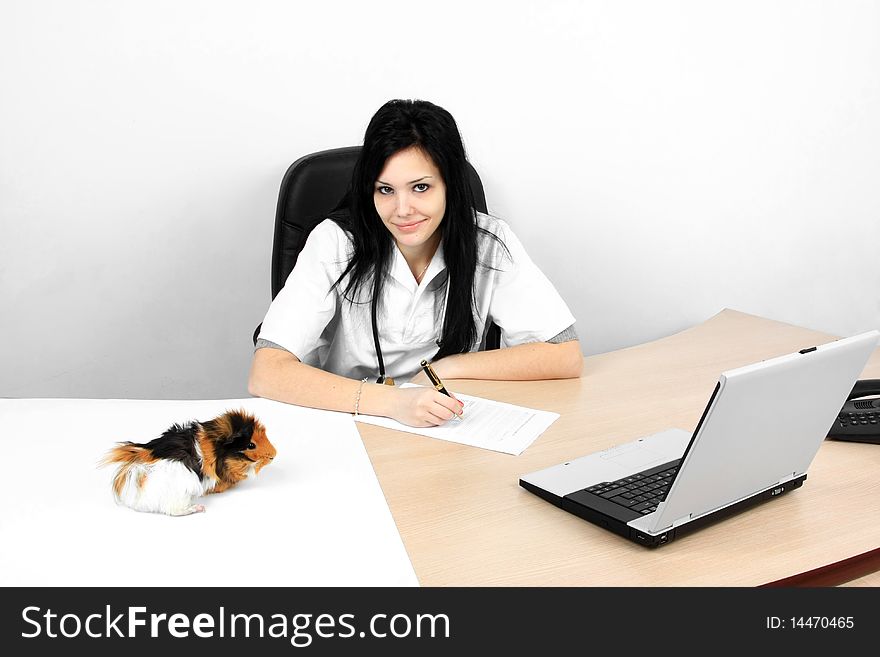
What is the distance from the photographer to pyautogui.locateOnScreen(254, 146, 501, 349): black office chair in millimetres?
1944

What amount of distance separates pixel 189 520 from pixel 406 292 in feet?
2.59

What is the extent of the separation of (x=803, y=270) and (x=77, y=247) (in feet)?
6.84

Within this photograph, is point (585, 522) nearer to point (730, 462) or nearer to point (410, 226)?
point (730, 462)

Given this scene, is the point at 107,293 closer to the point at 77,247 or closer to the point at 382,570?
the point at 77,247

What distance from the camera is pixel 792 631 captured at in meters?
0.97

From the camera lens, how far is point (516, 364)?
5.76 ft

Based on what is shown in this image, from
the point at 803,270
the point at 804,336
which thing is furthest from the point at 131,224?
the point at 803,270

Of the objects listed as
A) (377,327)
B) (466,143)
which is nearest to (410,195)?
(377,327)

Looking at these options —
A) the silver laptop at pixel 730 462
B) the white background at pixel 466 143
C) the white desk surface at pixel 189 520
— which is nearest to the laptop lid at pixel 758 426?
the silver laptop at pixel 730 462

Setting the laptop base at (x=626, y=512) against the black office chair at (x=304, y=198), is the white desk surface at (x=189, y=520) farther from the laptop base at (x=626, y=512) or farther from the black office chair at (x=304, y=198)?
the black office chair at (x=304, y=198)

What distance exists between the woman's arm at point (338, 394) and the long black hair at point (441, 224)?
0.78 feet

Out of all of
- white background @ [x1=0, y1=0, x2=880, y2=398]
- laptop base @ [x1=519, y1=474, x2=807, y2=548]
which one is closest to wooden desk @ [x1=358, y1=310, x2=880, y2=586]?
laptop base @ [x1=519, y1=474, x2=807, y2=548]

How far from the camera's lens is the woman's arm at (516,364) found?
1.75 meters

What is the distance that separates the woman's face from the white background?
1.82 ft
